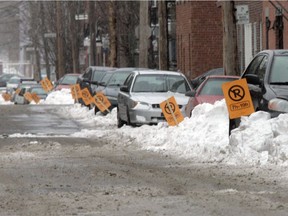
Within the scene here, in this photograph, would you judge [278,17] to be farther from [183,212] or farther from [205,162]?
[183,212]

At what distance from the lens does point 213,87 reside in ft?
76.2

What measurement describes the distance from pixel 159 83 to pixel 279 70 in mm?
8996

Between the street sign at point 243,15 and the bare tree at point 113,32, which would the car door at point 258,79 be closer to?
the street sign at point 243,15

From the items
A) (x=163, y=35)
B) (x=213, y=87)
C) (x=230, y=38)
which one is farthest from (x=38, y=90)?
(x=213, y=87)

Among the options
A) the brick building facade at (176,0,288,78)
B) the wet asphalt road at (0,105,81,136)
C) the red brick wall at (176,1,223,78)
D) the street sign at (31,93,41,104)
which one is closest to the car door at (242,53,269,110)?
the wet asphalt road at (0,105,81,136)

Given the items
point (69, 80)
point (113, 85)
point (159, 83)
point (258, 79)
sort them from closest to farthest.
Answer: point (258, 79), point (159, 83), point (113, 85), point (69, 80)

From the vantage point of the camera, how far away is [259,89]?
15703mm

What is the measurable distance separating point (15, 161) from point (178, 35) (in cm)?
3518

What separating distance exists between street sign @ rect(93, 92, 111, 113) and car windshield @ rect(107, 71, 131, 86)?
1320mm

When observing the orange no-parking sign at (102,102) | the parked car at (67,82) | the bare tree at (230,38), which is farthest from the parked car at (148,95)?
the parked car at (67,82)

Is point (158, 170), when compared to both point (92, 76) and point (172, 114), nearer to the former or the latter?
point (172, 114)

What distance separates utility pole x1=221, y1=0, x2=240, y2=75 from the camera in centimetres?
2412

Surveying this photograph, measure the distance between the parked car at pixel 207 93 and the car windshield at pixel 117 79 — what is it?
7.25 metres

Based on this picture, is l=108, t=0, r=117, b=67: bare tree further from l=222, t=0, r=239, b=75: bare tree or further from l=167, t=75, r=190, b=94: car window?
l=222, t=0, r=239, b=75: bare tree
